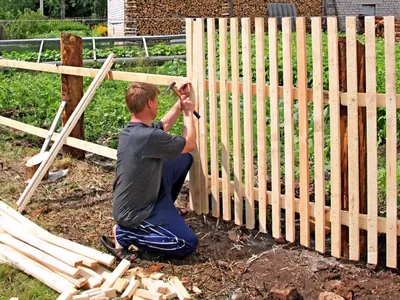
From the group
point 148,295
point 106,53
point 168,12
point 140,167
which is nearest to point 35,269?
point 148,295

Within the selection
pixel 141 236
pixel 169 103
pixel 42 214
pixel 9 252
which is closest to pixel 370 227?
pixel 141 236

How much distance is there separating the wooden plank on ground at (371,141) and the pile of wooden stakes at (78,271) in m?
1.19

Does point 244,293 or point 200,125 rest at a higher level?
point 200,125

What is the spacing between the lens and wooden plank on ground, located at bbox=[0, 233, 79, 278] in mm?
4246

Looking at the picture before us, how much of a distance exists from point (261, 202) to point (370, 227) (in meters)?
0.95

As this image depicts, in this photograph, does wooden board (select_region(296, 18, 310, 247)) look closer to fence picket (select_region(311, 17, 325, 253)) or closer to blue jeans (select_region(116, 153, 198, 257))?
fence picket (select_region(311, 17, 325, 253))

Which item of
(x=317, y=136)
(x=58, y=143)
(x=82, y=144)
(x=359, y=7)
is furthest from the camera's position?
(x=359, y=7)

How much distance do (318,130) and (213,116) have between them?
1.10 m

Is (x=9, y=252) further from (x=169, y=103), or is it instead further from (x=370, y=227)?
(x=169, y=103)

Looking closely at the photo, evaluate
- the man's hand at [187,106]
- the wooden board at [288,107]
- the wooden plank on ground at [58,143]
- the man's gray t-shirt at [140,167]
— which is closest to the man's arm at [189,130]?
the man's hand at [187,106]

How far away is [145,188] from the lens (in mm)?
4734

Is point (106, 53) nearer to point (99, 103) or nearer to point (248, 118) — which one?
point (99, 103)

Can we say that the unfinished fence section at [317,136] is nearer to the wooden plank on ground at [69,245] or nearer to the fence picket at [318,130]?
the fence picket at [318,130]

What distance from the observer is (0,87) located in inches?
420
